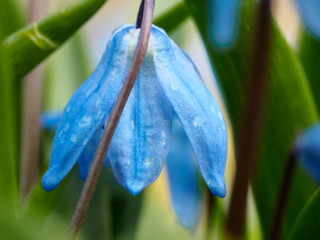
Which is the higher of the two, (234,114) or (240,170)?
(240,170)

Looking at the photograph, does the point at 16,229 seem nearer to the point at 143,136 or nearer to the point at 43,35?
the point at 143,136

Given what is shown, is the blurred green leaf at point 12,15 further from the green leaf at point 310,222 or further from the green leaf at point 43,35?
the green leaf at point 310,222

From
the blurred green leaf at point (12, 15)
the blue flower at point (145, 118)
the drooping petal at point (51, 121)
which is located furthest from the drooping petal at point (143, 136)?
the blurred green leaf at point (12, 15)

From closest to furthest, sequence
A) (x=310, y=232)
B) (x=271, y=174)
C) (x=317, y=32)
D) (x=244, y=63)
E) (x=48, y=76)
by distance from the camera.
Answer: (x=317, y=32) < (x=310, y=232) < (x=244, y=63) < (x=271, y=174) < (x=48, y=76)

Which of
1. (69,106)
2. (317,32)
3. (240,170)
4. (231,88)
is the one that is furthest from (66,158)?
(231,88)

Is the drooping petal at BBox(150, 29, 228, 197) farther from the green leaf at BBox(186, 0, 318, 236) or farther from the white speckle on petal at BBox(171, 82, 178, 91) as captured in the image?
the green leaf at BBox(186, 0, 318, 236)

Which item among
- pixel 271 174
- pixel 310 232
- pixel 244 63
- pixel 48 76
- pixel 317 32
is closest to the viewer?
pixel 317 32

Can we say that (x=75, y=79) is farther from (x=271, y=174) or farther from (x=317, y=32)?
(x=317, y=32)
